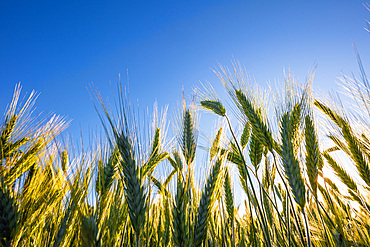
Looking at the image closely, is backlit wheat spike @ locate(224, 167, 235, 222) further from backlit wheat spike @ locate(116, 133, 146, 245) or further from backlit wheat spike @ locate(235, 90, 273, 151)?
backlit wheat spike @ locate(116, 133, 146, 245)

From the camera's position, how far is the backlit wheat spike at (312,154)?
1525mm

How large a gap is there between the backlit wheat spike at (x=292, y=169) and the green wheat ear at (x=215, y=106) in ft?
3.29

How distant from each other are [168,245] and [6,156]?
1.51 m

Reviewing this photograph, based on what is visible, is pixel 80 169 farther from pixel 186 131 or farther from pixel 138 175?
pixel 186 131

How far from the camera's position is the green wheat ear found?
266 cm

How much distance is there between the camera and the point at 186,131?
2373 mm

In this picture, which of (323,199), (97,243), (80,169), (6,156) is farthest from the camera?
(323,199)

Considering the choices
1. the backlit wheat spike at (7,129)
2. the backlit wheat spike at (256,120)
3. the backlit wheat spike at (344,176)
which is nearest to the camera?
the backlit wheat spike at (256,120)

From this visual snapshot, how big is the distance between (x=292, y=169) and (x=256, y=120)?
23.8 inches

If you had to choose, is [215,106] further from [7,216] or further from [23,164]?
[7,216]

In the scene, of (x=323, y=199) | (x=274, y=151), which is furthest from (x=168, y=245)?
(x=323, y=199)

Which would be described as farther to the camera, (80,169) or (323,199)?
(323,199)

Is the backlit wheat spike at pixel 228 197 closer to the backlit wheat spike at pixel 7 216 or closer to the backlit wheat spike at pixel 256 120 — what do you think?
the backlit wheat spike at pixel 256 120

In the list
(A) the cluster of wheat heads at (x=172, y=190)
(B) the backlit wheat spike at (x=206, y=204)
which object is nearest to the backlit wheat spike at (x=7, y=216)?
(A) the cluster of wheat heads at (x=172, y=190)
